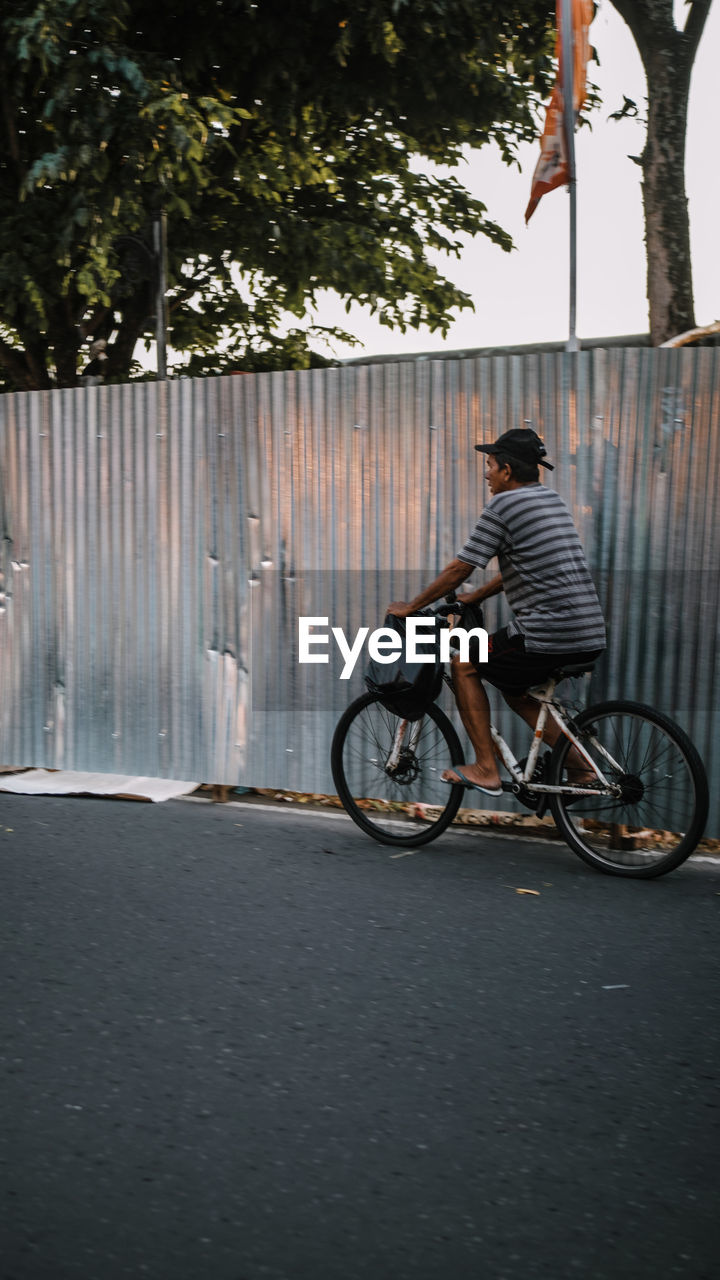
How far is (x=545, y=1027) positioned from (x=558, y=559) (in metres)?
2.37

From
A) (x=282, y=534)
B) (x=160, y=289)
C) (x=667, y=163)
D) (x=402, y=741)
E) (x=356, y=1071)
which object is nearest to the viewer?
(x=356, y=1071)

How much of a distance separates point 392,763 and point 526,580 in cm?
127

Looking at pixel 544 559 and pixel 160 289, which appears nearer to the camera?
pixel 544 559

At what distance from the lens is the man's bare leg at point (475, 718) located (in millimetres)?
6129

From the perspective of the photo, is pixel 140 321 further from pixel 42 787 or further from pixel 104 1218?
pixel 104 1218

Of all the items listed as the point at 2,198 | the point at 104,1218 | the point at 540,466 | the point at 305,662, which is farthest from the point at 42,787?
the point at 2,198

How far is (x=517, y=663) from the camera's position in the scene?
6008 millimetres

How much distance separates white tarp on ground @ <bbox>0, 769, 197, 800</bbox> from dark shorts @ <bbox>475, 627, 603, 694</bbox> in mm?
2568

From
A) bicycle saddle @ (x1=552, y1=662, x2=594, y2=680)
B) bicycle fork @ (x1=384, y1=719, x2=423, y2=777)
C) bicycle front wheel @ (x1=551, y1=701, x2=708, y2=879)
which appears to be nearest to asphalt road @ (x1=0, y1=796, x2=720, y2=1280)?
bicycle front wheel @ (x1=551, y1=701, x2=708, y2=879)

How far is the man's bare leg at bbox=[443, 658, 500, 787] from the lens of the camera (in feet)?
20.1

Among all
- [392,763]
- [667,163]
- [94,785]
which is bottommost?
[94,785]

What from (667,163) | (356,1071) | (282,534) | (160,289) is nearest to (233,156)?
(667,163)

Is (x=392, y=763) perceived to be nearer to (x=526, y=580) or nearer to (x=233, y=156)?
(x=526, y=580)

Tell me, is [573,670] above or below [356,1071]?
above
